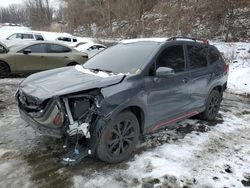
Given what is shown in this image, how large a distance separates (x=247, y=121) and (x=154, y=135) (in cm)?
269

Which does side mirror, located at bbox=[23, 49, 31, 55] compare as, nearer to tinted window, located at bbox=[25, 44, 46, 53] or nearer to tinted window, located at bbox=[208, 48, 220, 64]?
tinted window, located at bbox=[25, 44, 46, 53]

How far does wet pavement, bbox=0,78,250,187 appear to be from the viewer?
12.8ft

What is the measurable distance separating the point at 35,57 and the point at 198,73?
6733 millimetres

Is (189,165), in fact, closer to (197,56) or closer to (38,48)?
(197,56)

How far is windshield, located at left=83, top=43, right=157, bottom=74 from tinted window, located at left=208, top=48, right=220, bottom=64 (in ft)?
6.11

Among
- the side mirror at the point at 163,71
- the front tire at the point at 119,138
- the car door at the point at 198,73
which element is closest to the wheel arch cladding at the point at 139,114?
the front tire at the point at 119,138

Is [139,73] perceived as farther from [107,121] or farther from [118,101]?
[107,121]

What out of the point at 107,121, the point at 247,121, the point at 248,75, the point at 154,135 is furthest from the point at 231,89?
the point at 107,121

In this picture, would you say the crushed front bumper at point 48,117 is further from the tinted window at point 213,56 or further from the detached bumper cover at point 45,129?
the tinted window at point 213,56

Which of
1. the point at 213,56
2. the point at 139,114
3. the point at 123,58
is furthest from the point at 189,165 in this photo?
the point at 213,56

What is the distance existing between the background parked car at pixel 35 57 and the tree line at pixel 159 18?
12.9 meters

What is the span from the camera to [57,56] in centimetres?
1135

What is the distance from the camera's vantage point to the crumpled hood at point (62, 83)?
157 inches

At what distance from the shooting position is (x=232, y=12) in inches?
810
